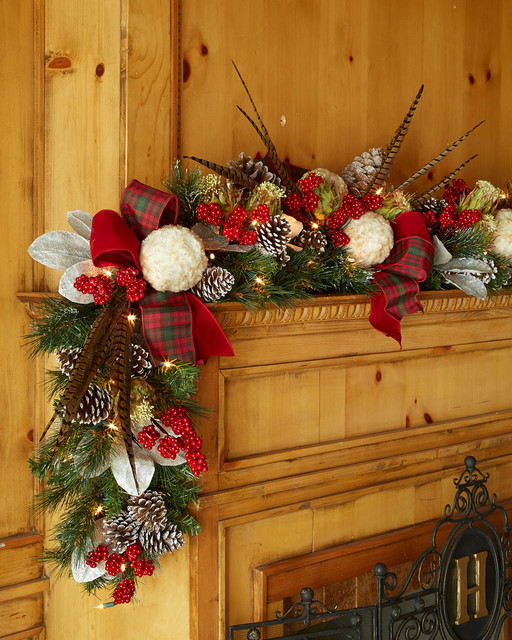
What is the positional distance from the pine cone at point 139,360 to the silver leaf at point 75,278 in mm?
103

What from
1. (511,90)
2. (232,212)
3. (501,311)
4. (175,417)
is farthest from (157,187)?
(511,90)

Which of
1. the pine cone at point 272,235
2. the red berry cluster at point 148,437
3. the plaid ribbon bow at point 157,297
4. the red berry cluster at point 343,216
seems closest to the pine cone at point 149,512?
the red berry cluster at point 148,437

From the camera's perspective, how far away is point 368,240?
3.96ft

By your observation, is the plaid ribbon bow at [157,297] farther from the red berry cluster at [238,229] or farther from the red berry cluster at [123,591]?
the red berry cluster at [123,591]

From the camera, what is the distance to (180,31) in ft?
3.81

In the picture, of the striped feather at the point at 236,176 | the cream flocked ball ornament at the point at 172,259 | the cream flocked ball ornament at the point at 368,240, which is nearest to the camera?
the cream flocked ball ornament at the point at 172,259

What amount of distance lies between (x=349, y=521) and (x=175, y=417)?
1.84 feet

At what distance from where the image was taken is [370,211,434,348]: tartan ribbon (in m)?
1.24

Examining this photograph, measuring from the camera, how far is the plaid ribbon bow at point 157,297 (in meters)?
0.99

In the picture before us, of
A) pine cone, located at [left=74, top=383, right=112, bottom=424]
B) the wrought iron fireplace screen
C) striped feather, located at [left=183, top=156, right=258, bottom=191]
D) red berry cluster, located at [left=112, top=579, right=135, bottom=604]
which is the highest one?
striped feather, located at [left=183, top=156, right=258, bottom=191]

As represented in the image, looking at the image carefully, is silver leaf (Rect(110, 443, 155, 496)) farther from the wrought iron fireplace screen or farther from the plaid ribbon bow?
the wrought iron fireplace screen

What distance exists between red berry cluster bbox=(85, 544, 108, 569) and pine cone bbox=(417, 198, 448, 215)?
0.87m

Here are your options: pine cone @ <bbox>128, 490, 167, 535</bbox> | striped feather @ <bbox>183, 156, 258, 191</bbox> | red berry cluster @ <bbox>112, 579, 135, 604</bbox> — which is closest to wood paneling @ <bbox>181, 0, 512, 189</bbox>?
striped feather @ <bbox>183, 156, 258, 191</bbox>

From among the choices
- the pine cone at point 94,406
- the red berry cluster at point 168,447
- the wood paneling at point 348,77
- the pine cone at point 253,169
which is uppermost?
the wood paneling at point 348,77
